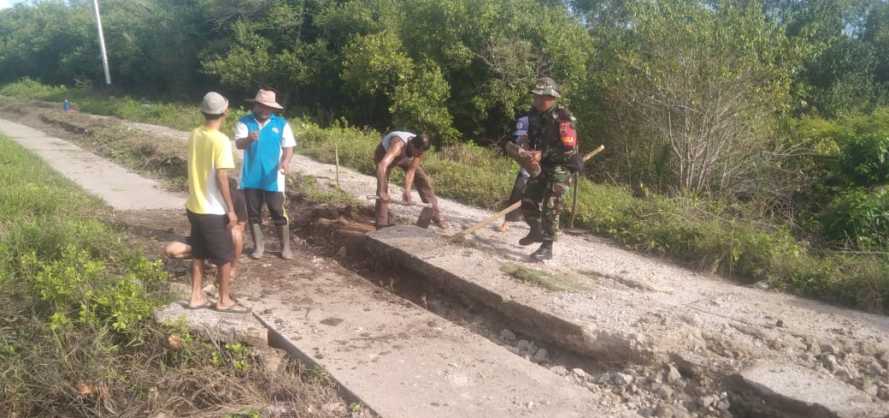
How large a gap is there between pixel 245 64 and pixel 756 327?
20.1m

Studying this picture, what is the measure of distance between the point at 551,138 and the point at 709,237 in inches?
71.8

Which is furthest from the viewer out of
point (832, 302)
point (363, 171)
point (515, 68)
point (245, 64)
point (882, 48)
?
point (245, 64)

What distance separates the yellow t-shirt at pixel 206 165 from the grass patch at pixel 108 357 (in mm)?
725

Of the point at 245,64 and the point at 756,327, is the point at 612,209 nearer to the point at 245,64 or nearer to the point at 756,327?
the point at 756,327

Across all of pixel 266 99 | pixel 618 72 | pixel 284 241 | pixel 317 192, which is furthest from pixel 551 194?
pixel 618 72

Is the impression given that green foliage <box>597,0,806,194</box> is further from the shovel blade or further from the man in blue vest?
the man in blue vest

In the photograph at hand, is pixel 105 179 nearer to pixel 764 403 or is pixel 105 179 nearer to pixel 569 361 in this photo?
pixel 569 361

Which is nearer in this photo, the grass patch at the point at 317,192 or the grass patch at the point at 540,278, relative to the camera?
the grass patch at the point at 540,278

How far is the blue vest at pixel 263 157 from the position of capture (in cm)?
580

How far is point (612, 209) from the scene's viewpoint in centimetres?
762

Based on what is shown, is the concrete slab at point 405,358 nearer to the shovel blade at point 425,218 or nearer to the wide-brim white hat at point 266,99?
the wide-brim white hat at point 266,99

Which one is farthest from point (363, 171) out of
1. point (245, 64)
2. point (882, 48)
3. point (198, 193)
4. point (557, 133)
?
point (882, 48)

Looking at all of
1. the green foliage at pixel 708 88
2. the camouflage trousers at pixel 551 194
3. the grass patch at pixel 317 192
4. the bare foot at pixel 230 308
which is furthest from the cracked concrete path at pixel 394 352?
the green foliage at pixel 708 88

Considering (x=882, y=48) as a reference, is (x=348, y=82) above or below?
below
